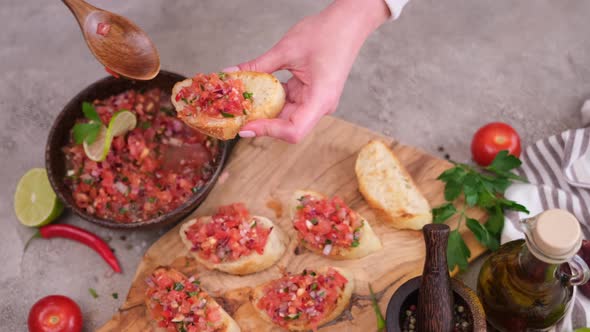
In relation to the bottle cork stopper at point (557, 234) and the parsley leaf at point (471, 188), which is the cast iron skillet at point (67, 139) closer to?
the parsley leaf at point (471, 188)

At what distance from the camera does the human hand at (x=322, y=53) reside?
11.1 feet

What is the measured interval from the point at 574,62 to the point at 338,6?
1.95 m

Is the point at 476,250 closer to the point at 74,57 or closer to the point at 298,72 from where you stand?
the point at 298,72

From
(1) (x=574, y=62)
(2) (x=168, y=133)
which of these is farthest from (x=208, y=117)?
(1) (x=574, y=62)

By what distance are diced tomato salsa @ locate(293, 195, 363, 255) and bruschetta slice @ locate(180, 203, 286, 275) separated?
0.59 ft

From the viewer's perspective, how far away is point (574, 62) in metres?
4.38

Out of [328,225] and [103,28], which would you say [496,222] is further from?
[103,28]

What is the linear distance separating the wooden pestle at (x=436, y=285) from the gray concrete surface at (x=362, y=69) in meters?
1.52

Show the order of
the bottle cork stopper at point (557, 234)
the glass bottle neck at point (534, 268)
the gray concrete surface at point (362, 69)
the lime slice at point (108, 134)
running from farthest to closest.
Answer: the gray concrete surface at point (362, 69) → the lime slice at point (108, 134) → the glass bottle neck at point (534, 268) → the bottle cork stopper at point (557, 234)

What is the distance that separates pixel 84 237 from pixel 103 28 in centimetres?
138

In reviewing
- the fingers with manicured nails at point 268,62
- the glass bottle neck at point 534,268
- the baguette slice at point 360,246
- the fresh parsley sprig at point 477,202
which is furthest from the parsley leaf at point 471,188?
the fingers with manicured nails at point 268,62

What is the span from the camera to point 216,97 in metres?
3.25

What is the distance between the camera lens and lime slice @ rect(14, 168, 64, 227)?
3908 mm

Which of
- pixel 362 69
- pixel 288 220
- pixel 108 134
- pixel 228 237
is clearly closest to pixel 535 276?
pixel 288 220
